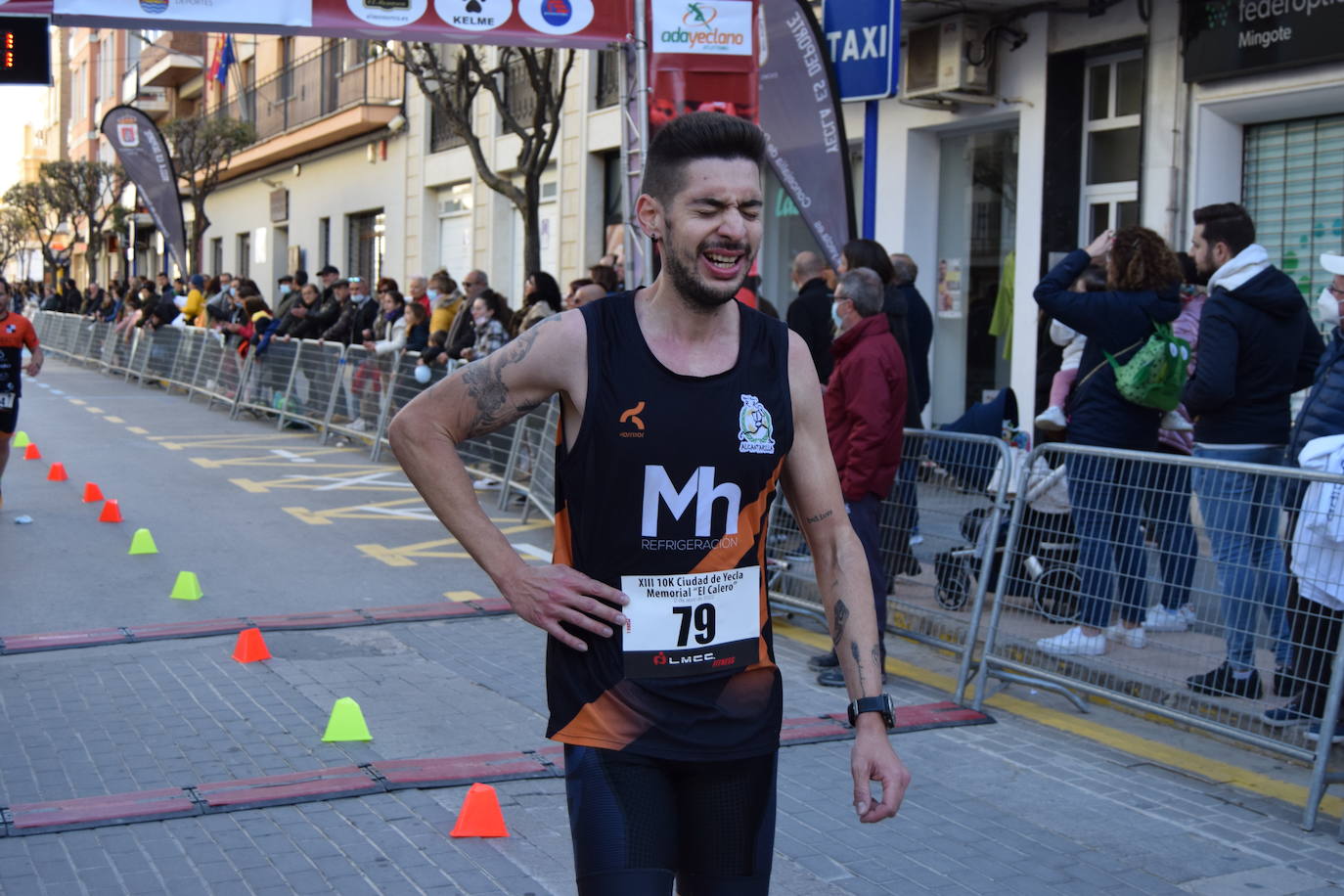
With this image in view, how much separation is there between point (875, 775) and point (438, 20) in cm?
831

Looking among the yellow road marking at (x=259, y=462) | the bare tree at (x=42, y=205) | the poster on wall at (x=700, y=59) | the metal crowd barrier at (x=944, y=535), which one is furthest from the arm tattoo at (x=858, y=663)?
the bare tree at (x=42, y=205)

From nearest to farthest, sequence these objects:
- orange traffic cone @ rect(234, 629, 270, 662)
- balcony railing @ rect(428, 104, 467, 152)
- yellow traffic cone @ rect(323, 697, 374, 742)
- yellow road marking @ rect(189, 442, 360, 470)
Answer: yellow traffic cone @ rect(323, 697, 374, 742)
orange traffic cone @ rect(234, 629, 270, 662)
yellow road marking @ rect(189, 442, 360, 470)
balcony railing @ rect(428, 104, 467, 152)

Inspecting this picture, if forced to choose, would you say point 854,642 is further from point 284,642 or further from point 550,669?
point 284,642

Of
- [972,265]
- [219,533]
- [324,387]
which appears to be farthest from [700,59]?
[324,387]

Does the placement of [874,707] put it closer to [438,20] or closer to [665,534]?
[665,534]

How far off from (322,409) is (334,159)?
16.5m

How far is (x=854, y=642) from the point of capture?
294 cm

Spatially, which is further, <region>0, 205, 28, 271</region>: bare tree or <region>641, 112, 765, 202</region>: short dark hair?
<region>0, 205, 28, 271</region>: bare tree

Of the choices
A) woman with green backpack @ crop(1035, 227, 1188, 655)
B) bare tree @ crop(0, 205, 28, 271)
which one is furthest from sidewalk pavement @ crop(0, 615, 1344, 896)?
bare tree @ crop(0, 205, 28, 271)

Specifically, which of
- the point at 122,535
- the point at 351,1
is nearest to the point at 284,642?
the point at 122,535

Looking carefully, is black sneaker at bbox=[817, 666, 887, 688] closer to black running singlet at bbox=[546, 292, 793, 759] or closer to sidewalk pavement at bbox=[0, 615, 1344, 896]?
sidewalk pavement at bbox=[0, 615, 1344, 896]

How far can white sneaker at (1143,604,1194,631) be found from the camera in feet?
19.4

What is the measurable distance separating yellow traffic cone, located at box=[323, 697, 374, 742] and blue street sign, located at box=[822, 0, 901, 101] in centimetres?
524

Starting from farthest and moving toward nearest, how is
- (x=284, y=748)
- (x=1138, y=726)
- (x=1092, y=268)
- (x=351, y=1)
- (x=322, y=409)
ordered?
(x=322, y=409)
(x=351, y=1)
(x=1092, y=268)
(x=1138, y=726)
(x=284, y=748)
